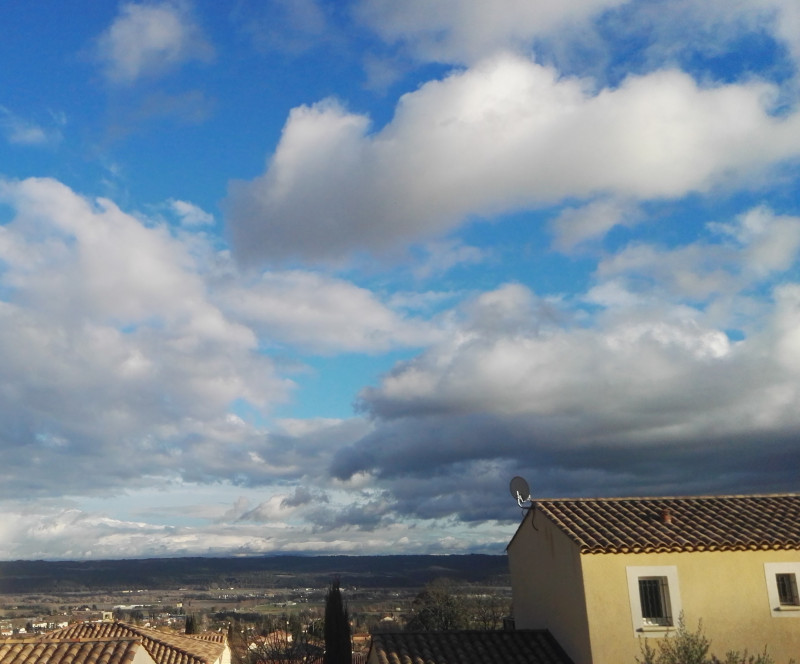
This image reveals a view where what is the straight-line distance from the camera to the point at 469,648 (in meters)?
21.1

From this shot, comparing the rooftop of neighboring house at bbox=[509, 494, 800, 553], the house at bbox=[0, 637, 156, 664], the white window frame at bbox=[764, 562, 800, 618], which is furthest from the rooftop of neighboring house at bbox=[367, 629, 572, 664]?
the house at bbox=[0, 637, 156, 664]

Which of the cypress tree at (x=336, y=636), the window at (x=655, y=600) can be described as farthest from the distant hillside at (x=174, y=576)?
the window at (x=655, y=600)

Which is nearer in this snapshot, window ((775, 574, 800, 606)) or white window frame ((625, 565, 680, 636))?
white window frame ((625, 565, 680, 636))

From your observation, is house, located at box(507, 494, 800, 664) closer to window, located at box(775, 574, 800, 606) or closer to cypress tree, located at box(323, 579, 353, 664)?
window, located at box(775, 574, 800, 606)

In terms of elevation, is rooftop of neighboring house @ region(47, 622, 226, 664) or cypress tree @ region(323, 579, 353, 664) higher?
rooftop of neighboring house @ region(47, 622, 226, 664)

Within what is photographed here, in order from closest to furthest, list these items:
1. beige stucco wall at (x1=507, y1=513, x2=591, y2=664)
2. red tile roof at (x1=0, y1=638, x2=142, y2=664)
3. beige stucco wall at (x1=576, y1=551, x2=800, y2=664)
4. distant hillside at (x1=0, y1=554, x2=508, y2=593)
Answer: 1. beige stucco wall at (x1=576, y1=551, x2=800, y2=664)
2. beige stucco wall at (x1=507, y1=513, x2=591, y2=664)
3. red tile roof at (x1=0, y1=638, x2=142, y2=664)
4. distant hillside at (x1=0, y1=554, x2=508, y2=593)

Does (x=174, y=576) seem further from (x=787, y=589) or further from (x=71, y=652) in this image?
(x=787, y=589)

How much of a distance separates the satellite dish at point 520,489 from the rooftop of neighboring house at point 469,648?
392 cm

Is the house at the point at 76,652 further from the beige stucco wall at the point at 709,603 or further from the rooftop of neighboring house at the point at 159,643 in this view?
the beige stucco wall at the point at 709,603

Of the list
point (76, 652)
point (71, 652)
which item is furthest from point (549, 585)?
point (71, 652)

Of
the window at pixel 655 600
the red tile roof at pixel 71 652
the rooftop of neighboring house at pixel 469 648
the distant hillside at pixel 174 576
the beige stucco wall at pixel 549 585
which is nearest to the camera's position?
the window at pixel 655 600

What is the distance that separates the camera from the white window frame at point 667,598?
19.9m

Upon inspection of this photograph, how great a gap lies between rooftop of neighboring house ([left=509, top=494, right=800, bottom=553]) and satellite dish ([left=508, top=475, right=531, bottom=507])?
53cm

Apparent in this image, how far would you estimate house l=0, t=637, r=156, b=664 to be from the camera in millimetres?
21469
